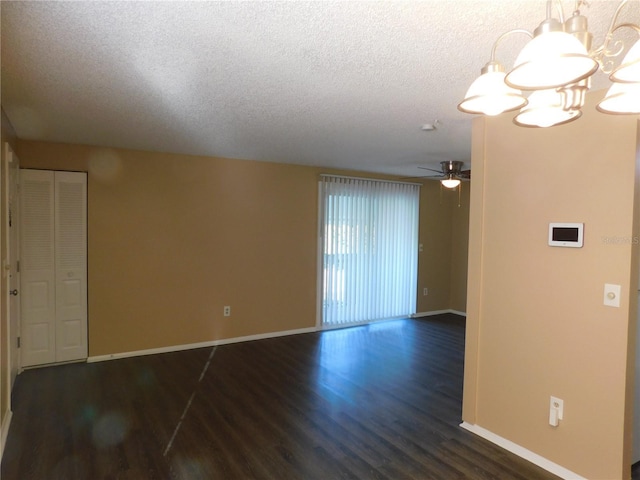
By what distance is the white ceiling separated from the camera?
1570mm

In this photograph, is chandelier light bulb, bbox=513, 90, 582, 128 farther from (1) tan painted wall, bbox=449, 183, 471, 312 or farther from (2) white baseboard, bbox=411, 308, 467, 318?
(1) tan painted wall, bbox=449, 183, 471, 312

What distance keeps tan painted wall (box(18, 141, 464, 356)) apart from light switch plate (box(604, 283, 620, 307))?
12.5ft

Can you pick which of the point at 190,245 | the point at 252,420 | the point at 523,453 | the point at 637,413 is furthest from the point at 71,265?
the point at 637,413

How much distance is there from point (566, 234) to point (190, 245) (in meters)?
3.91

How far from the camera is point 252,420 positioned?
3020 mm

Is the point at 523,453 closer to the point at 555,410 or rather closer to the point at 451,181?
the point at 555,410

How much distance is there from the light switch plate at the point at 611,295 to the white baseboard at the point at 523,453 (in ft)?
3.50

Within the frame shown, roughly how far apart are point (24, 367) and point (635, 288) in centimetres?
521

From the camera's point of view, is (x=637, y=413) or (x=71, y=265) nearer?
(x=637, y=413)

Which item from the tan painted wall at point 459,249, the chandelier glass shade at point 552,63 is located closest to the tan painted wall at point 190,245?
the tan painted wall at point 459,249

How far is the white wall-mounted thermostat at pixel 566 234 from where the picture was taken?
2.33 metres

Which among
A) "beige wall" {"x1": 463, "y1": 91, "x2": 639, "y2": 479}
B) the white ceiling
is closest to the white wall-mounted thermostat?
"beige wall" {"x1": 463, "y1": 91, "x2": 639, "y2": 479}

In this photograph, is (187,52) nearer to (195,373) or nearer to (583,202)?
(583,202)

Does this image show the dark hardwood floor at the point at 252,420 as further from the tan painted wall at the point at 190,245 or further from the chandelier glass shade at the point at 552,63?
the chandelier glass shade at the point at 552,63
